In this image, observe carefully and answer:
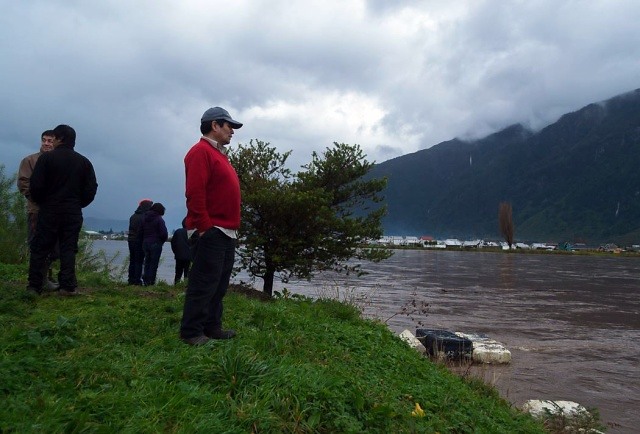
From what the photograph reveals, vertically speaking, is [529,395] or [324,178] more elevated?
[324,178]

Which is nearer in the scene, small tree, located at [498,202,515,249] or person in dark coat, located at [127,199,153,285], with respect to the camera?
person in dark coat, located at [127,199,153,285]

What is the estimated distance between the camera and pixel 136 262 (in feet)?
37.1

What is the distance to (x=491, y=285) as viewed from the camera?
1057 inches

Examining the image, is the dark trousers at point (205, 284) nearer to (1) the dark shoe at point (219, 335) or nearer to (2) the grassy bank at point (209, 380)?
(1) the dark shoe at point (219, 335)

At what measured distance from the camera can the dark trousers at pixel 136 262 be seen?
11.0 metres

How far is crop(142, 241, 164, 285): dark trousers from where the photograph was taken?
11.0 metres

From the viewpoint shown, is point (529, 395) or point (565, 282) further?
point (565, 282)

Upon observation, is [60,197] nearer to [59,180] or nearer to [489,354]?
[59,180]

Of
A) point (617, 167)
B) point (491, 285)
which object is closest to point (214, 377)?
point (491, 285)

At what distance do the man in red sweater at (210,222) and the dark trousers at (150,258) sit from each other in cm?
648

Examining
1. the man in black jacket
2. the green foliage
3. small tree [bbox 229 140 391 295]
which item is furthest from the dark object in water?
the green foliage

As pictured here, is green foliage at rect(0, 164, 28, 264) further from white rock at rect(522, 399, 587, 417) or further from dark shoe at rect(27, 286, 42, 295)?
white rock at rect(522, 399, 587, 417)

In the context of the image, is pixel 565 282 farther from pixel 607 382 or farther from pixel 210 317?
pixel 210 317

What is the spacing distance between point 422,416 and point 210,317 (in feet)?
6.87
